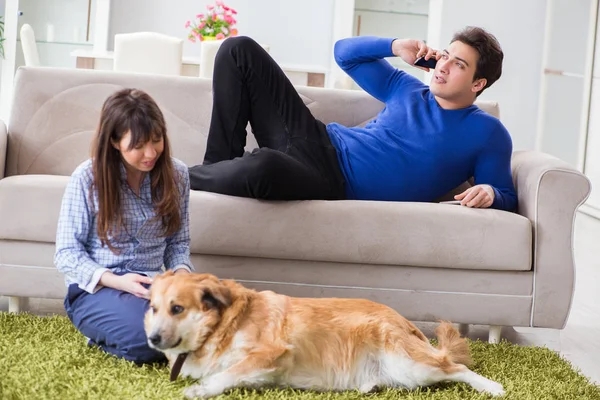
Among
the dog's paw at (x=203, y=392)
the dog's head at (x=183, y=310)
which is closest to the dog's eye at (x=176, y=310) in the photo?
the dog's head at (x=183, y=310)

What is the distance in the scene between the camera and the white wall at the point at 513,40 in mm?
7004

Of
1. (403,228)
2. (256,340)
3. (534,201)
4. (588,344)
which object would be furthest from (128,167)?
(588,344)

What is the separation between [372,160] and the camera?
2820 millimetres

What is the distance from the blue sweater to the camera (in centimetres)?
276

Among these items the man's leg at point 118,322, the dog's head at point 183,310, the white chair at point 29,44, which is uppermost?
the white chair at point 29,44

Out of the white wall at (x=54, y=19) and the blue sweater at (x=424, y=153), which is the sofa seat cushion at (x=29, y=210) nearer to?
the blue sweater at (x=424, y=153)

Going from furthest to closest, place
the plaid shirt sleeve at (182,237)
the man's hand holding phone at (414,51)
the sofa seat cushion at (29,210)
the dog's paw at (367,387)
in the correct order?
the man's hand holding phone at (414,51) → the sofa seat cushion at (29,210) → the plaid shirt sleeve at (182,237) → the dog's paw at (367,387)

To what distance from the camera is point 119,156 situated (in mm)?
2158

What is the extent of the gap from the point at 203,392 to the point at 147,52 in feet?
13.1

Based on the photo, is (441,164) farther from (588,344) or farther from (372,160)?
(588,344)

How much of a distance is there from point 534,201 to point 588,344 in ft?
1.89

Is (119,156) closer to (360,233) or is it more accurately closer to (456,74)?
(360,233)

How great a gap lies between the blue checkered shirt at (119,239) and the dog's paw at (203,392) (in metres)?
0.45

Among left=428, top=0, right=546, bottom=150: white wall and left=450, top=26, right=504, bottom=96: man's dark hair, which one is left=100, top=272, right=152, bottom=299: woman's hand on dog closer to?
left=450, top=26, right=504, bottom=96: man's dark hair
